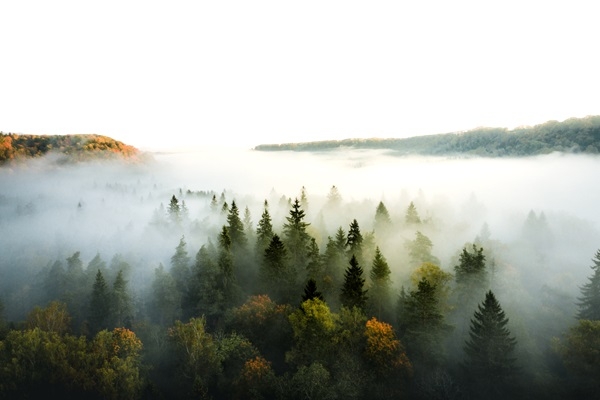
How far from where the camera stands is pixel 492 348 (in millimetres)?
54219

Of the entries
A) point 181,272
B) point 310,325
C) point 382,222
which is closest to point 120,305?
→ point 181,272

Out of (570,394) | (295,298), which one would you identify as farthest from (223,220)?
(570,394)

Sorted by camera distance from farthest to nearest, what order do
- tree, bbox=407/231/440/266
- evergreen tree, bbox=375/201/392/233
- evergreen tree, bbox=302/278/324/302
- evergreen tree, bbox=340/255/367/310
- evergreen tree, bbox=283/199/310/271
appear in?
evergreen tree, bbox=375/201/392/233 < evergreen tree, bbox=283/199/310/271 < tree, bbox=407/231/440/266 < evergreen tree, bbox=340/255/367/310 < evergreen tree, bbox=302/278/324/302

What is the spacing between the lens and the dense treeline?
54938 mm

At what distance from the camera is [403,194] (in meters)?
166

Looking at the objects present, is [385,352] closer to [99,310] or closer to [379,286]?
[379,286]

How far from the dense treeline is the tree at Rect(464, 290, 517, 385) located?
0.17 meters

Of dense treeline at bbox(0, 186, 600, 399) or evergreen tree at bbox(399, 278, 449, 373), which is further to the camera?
evergreen tree at bbox(399, 278, 449, 373)

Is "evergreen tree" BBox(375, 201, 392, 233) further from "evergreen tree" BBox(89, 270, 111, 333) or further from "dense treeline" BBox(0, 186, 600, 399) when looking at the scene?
"evergreen tree" BBox(89, 270, 111, 333)

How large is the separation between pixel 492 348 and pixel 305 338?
2888 centimetres

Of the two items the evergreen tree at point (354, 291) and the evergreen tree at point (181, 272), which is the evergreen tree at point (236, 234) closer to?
the evergreen tree at point (181, 272)

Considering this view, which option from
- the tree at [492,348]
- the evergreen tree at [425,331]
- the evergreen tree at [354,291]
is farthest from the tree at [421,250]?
the tree at [492,348]

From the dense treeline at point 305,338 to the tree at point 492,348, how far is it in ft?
0.57

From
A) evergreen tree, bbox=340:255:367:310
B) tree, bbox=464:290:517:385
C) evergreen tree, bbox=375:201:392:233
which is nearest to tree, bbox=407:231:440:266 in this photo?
evergreen tree, bbox=340:255:367:310
